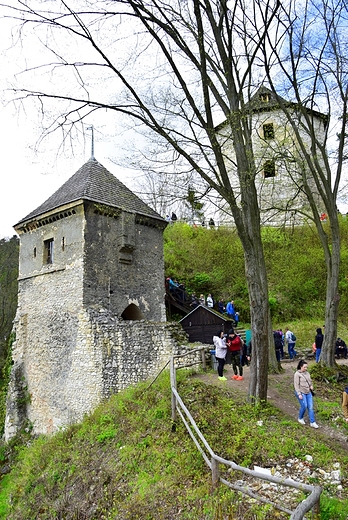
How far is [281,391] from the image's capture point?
10594mm

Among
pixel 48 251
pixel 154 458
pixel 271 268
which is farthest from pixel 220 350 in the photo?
pixel 271 268

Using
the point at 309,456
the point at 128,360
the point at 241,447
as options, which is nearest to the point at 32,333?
the point at 128,360

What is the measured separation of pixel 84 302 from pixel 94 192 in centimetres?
420

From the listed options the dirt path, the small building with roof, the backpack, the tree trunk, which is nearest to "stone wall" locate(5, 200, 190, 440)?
the small building with roof

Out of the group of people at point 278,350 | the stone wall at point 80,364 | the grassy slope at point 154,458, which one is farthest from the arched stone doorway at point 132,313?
the grassy slope at point 154,458

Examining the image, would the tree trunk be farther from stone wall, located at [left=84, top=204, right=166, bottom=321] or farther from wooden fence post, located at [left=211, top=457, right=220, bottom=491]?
wooden fence post, located at [left=211, top=457, right=220, bottom=491]

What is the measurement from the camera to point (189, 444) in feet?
24.2

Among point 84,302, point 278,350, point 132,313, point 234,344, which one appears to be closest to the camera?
point 234,344

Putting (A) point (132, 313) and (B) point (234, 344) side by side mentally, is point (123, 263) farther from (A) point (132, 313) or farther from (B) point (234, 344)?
(B) point (234, 344)

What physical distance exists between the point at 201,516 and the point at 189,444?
1972 mm

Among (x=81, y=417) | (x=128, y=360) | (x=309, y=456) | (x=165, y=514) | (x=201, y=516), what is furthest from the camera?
(x=81, y=417)

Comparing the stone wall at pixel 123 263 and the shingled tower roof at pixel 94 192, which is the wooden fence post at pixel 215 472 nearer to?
the stone wall at pixel 123 263

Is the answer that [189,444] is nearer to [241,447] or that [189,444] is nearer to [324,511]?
[241,447]

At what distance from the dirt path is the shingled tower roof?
7362mm
